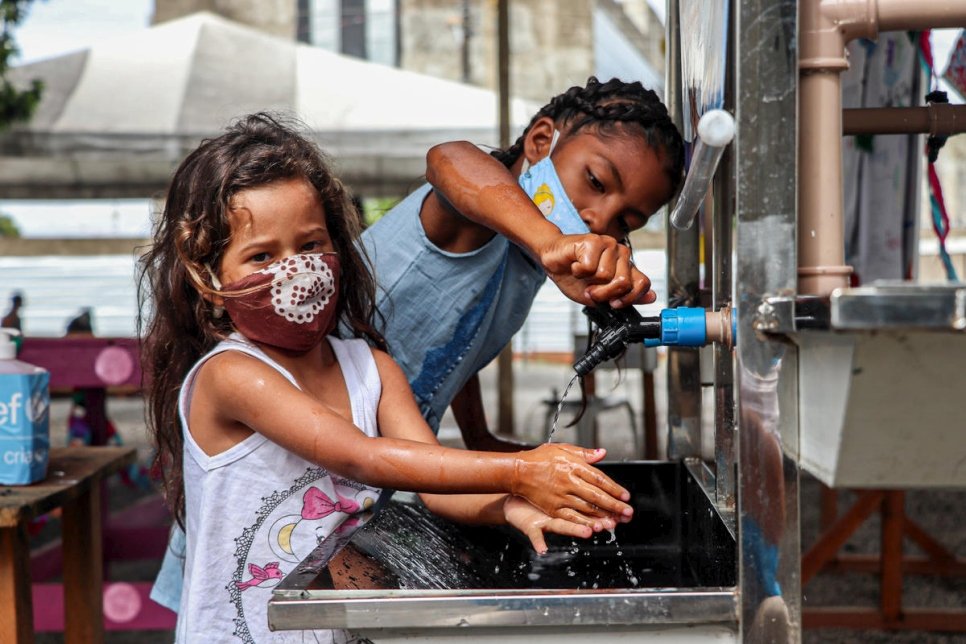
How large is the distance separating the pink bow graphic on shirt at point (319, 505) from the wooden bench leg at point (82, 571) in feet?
3.10

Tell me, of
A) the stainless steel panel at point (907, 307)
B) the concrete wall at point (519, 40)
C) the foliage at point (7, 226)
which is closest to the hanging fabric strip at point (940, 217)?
the stainless steel panel at point (907, 307)

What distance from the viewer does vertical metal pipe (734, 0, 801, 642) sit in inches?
31.9

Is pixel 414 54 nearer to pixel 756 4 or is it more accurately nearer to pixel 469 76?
pixel 469 76

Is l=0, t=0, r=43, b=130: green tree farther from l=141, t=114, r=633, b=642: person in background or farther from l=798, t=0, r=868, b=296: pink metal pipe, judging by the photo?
l=798, t=0, r=868, b=296: pink metal pipe

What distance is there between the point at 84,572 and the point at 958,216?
14917 mm

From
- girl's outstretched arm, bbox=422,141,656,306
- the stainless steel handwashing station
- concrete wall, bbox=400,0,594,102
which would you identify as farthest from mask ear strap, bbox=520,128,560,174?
concrete wall, bbox=400,0,594,102

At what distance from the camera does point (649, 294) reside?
1.03 meters

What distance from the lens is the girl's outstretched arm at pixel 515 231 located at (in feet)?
3.20

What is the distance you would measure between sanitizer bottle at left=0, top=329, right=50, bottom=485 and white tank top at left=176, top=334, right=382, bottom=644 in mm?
613

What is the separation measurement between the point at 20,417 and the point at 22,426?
2 centimetres

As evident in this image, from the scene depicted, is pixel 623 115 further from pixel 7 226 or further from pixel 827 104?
pixel 7 226

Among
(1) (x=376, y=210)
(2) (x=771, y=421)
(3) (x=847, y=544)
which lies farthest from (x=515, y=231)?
(1) (x=376, y=210)

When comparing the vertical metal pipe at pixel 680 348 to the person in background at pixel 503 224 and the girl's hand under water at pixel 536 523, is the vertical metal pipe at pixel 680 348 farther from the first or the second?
the girl's hand under water at pixel 536 523

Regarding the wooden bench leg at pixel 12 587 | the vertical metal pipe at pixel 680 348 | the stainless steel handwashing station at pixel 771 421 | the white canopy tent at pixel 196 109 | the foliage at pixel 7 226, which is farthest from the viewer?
the foliage at pixel 7 226
